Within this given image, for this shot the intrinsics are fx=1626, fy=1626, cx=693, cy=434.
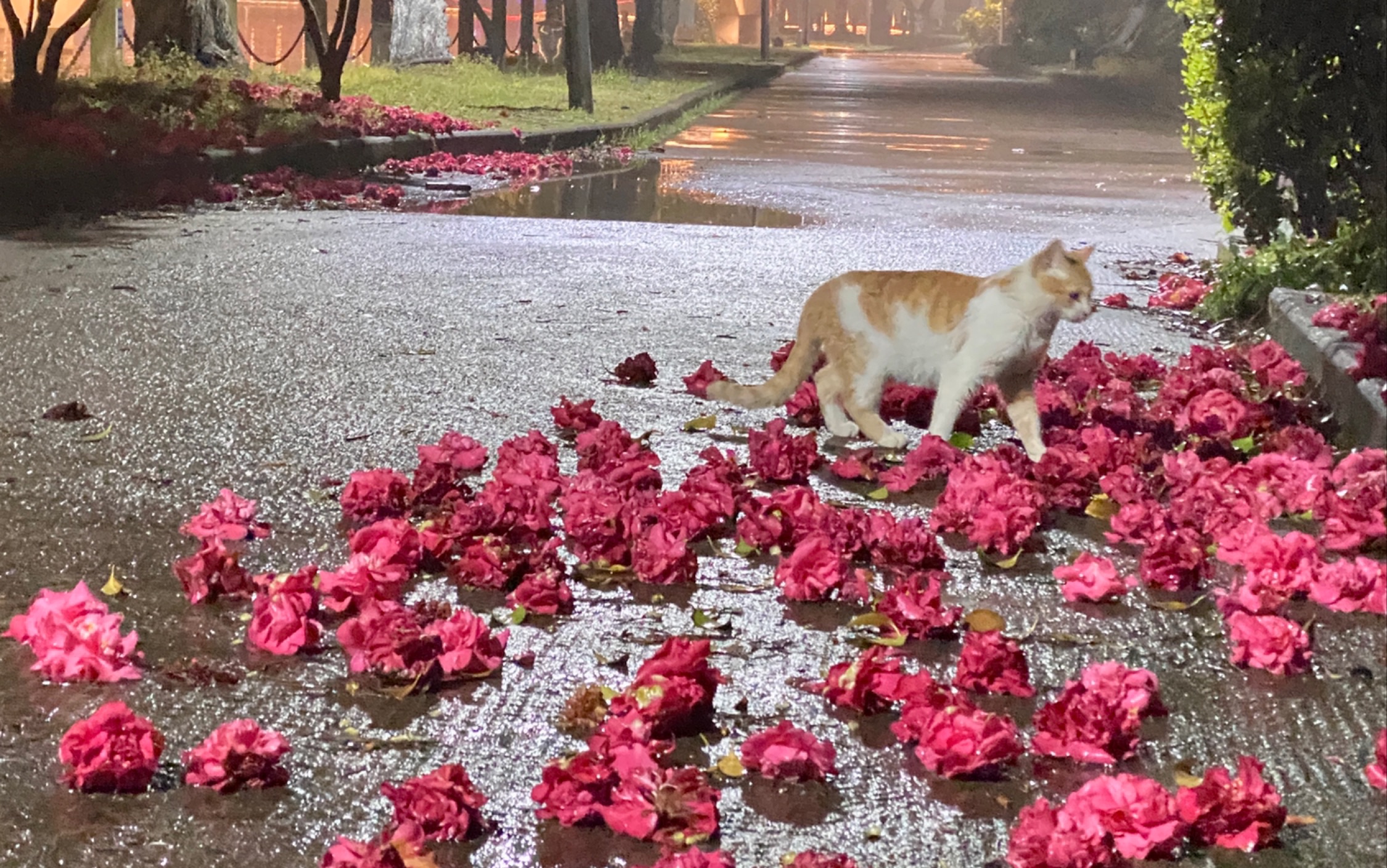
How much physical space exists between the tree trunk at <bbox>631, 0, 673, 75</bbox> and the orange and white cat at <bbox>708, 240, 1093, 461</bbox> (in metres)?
27.0

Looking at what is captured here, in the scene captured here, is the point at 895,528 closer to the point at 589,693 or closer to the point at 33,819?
the point at 589,693

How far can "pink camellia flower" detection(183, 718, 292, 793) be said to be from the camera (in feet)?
8.12

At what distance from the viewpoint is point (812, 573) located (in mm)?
3443

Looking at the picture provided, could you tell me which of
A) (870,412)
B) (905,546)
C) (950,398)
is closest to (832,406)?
(870,412)

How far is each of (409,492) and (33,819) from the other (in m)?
1.69

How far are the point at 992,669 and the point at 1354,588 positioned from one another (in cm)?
98

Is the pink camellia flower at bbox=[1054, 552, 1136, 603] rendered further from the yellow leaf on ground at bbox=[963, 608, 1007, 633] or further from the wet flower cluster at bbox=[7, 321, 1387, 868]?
the yellow leaf on ground at bbox=[963, 608, 1007, 633]

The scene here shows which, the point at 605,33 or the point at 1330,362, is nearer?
the point at 1330,362

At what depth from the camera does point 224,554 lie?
338 cm

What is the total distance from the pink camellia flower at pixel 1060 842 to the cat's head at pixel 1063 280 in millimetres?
2431

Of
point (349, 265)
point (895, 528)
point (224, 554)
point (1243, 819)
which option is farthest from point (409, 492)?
point (349, 265)

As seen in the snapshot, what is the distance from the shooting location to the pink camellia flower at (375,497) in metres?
3.92

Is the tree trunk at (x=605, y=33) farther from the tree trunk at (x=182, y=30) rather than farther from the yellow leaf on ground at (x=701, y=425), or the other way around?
the yellow leaf on ground at (x=701, y=425)

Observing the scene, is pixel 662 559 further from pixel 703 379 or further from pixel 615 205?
pixel 615 205
